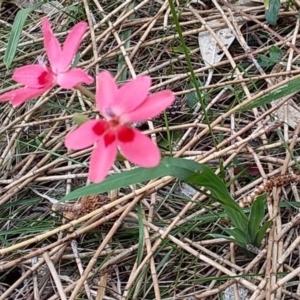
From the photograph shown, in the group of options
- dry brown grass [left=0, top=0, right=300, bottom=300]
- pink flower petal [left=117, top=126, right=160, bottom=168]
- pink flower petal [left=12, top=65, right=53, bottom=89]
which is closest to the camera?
pink flower petal [left=117, top=126, right=160, bottom=168]

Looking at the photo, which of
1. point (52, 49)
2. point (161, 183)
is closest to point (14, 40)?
point (161, 183)

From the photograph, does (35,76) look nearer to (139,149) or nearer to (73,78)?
(73,78)

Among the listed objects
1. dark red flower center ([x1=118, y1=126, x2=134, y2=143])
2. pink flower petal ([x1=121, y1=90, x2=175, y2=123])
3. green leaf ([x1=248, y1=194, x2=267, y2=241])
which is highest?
pink flower petal ([x1=121, y1=90, x2=175, y2=123])

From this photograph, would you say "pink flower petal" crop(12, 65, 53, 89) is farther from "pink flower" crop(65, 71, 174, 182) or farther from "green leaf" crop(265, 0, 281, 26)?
"green leaf" crop(265, 0, 281, 26)

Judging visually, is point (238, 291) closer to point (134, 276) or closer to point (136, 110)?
point (134, 276)

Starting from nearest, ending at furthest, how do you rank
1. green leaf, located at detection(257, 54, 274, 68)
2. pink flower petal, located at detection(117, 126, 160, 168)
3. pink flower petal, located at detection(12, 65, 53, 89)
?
pink flower petal, located at detection(117, 126, 160, 168)
pink flower petal, located at detection(12, 65, 53, 89)
green leaf, located at detection(257, 54, 274, 68)

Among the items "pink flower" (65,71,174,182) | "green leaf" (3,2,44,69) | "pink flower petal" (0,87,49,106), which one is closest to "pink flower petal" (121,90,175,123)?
"pink flower" (65,71,174,182)

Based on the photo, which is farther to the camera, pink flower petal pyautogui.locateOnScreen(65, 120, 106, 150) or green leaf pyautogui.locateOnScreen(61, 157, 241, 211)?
green leaf pyautogui.locateOnScreen(61, 157, 241, 211)
